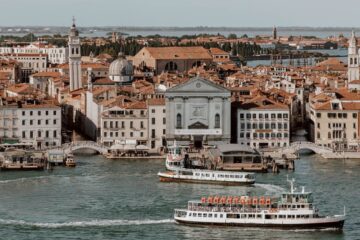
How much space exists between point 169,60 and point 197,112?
19553 millimetres

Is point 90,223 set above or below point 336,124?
below

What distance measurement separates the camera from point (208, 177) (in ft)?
82.3

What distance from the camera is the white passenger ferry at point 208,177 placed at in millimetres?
24766

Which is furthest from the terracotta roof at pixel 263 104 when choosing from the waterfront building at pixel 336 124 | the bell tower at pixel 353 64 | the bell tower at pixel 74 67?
the bell tower at pixel 353 64

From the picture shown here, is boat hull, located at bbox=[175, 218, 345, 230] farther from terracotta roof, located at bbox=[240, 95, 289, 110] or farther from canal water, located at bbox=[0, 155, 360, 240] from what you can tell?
terracotta roof, located at bbox=[240, 95, 289, 110]

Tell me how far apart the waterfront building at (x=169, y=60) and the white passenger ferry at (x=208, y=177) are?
76.8ft

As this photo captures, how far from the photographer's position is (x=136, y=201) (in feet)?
73.6

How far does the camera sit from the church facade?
98.9 ft

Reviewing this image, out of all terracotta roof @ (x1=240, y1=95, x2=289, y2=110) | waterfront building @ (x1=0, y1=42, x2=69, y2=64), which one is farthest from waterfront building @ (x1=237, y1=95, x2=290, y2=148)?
waterfront building @ (x1=0, y1=42, x2=69, y2=64)

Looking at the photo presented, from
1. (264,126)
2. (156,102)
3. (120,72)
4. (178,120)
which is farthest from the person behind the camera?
(120,72)

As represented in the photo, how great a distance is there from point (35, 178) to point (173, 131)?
17.8ft

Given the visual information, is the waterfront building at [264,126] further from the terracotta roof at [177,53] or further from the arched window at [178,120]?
the terracotta roof at [177,53]

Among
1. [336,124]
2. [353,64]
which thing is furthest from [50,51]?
[336,124]

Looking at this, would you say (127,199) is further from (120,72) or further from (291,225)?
(120,72)
